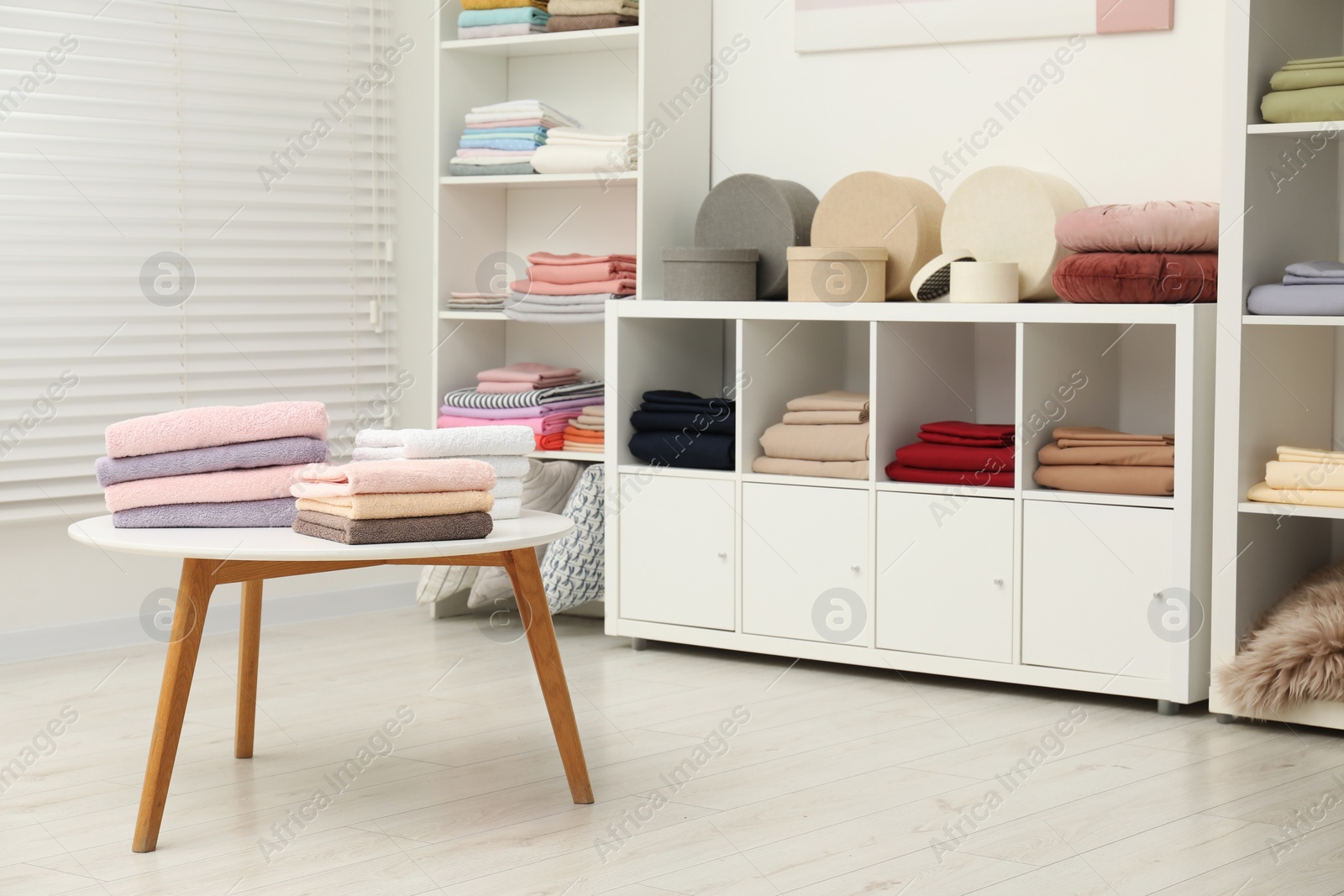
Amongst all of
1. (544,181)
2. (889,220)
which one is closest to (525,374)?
(544,181)

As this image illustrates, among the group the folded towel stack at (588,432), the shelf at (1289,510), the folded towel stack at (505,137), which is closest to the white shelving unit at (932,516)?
the shelf at (1289,510)

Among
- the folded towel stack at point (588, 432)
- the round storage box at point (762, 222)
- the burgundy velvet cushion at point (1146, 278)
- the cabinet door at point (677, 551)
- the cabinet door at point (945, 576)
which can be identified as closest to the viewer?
the burgundy velvet cushion at point (1146, 278)

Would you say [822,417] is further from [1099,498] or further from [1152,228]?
[1152,228]

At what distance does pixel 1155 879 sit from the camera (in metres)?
2.31

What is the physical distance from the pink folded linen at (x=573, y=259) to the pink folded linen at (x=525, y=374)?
1.05ft

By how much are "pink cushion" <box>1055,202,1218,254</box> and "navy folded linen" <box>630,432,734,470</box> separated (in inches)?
41.0

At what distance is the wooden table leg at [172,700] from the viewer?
2457 mm

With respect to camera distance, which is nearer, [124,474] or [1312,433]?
[124,474]

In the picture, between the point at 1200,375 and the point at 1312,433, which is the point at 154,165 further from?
the point at 1312,433

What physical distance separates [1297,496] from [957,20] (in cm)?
150

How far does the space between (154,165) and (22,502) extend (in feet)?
3.15

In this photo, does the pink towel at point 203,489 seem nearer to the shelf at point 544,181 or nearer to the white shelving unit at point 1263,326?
the shelf at point 544,181

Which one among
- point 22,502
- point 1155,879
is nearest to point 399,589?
point 22,502

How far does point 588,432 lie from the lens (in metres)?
4.32
